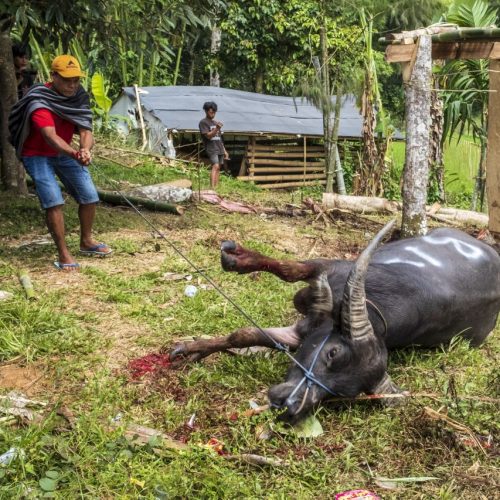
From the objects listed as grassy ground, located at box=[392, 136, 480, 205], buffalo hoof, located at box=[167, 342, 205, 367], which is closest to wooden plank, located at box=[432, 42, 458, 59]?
buffalo hoof, located at box=[167, 342, 205, 367]

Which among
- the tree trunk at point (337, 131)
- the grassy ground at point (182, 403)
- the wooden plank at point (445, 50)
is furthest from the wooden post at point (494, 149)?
the tree trunk at point (337, 131)

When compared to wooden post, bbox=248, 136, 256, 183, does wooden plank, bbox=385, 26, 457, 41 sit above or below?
above

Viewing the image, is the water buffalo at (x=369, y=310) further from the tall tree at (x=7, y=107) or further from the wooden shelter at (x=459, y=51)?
the tall tree at (x=7, y=107)

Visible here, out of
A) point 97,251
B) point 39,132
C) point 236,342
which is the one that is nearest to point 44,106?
point 39,132

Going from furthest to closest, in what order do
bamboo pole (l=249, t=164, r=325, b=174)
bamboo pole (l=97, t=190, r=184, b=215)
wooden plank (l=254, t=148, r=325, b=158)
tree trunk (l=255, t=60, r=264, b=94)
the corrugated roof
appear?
tree trunk (l=255, t=60, r=264, b=94) < wooden plank (l=254, t=148, r=325, b=158) < bamboo pole (l=249, t=164, r=325, b=174) < the corrugated roof < bamboo pole (l=97, t=190, r=184, b=215)

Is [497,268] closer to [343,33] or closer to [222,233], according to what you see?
[222,233]

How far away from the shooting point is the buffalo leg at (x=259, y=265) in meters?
3.90

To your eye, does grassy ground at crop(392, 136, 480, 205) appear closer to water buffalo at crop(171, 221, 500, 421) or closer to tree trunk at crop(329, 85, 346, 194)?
tree trunk at crop(329, 85, 346, 194)

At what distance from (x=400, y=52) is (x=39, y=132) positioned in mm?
3692

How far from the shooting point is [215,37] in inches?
762

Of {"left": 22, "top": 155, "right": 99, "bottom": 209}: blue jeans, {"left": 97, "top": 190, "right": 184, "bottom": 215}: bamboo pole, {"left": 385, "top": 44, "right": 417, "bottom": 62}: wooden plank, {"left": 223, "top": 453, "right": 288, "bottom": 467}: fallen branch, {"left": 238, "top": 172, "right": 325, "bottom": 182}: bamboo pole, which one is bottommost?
{"left": 238, "top": 172, "right": 325, "bottom": 182}: bamboo pole

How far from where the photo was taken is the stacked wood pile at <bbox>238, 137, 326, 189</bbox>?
16.0 m

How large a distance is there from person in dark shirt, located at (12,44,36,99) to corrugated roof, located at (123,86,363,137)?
645 centimetres

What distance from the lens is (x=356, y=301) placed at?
10.9ft
